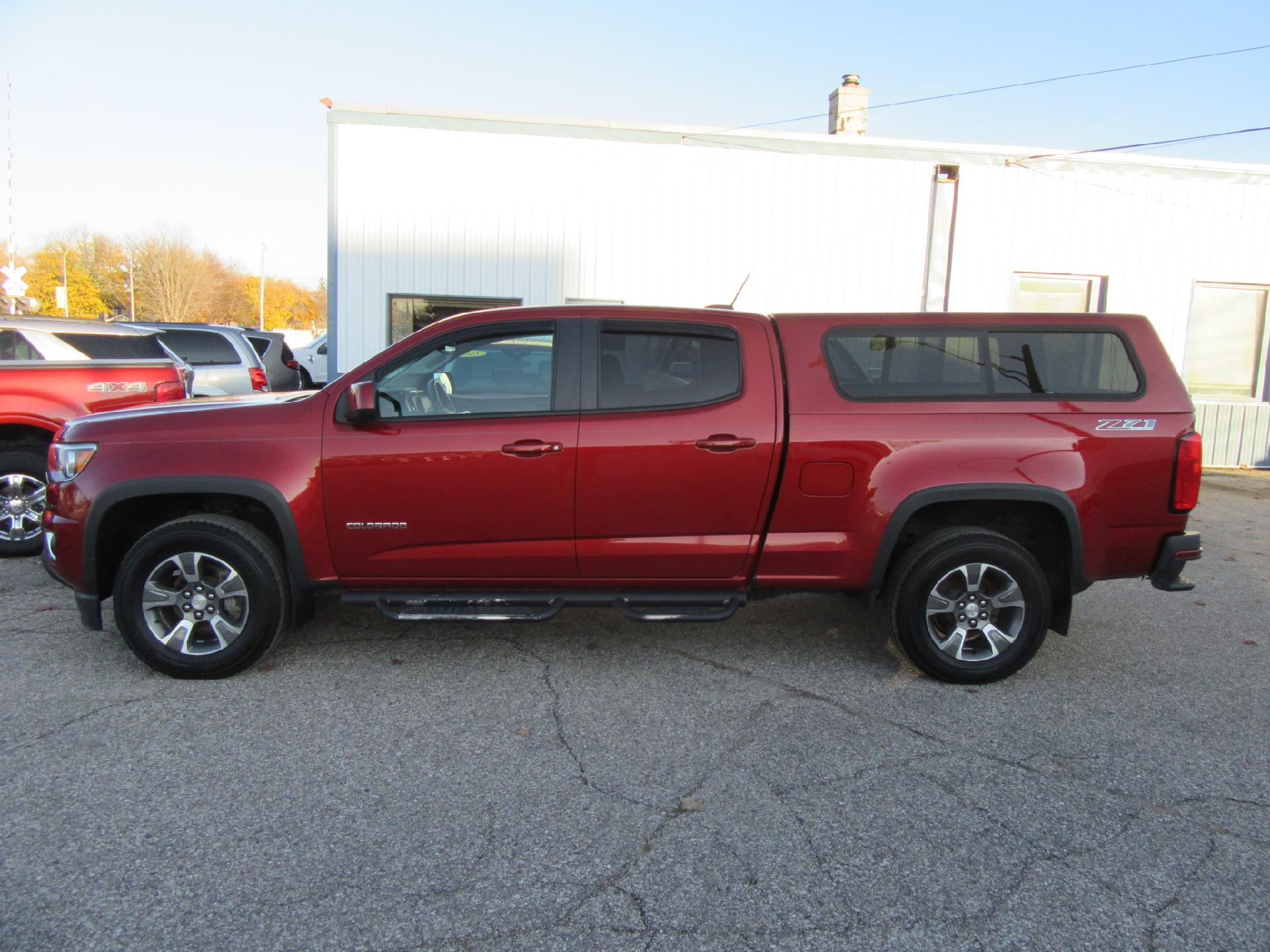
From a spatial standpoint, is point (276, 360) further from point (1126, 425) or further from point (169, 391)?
point (1126, 425)

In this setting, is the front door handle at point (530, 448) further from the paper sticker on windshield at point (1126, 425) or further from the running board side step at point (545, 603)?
the paper sticker on windshield at point (1126, 425)

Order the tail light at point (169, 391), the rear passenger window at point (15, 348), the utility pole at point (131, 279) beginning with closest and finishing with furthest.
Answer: the rear passenger window at point (15, 348) → the tail light at point (169, 391) → the utility pole at point (131, 279)

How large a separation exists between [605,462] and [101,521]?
243cm

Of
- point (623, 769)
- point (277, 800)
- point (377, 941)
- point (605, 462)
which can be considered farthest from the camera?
point (605, 462)

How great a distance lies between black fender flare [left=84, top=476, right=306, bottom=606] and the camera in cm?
422

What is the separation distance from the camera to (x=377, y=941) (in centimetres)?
245

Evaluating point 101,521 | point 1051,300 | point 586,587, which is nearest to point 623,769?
point 586,587

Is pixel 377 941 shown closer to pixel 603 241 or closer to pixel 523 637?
pixel 523 637

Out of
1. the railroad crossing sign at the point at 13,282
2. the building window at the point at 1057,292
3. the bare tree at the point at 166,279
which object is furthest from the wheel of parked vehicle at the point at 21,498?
the bare tree at the point at 166,279

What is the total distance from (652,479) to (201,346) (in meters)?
9.33

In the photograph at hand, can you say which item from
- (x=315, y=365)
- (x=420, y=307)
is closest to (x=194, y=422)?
(x=420, y=307)

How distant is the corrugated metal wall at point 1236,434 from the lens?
41.7ft

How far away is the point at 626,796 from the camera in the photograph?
3.26 meters

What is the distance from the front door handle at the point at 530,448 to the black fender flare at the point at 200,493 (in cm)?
108
